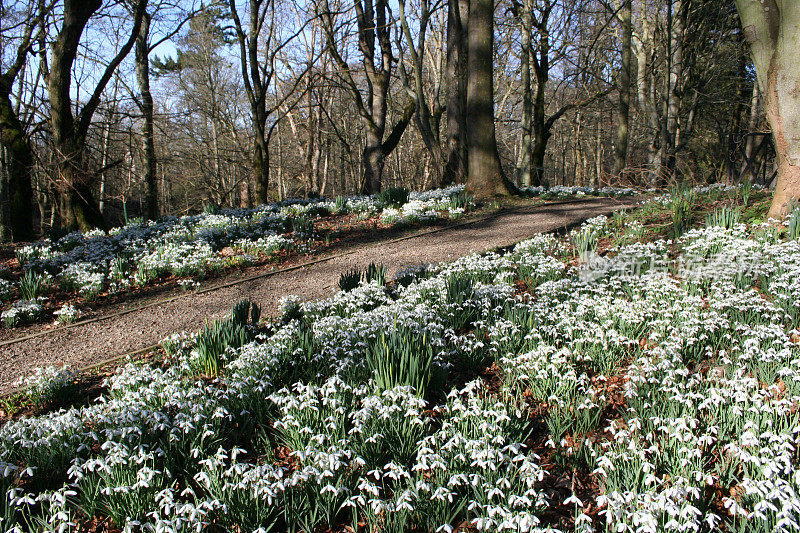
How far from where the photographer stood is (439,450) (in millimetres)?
2254

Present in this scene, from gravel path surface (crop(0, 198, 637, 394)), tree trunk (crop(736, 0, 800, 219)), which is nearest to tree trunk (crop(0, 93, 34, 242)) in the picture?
gravel path surface (crop(0, 198, 637, 394))

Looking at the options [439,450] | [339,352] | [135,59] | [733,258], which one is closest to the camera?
[439,450]

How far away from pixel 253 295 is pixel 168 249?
196 centimetres

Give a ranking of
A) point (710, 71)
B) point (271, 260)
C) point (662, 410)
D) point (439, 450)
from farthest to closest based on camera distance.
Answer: point (710, 71) → point (271, 260) → point (662, 410) → point (439, 450)

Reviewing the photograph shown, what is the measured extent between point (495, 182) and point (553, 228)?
2.96m

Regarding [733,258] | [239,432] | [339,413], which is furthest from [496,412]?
[733,258]

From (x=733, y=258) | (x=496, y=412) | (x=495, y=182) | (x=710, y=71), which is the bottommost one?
(x=496, y=412)

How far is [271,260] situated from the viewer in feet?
23.2

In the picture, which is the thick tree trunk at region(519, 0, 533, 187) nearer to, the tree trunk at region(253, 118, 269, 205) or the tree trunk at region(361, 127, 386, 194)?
the tree trunk at region(361, 127, 386, 194)

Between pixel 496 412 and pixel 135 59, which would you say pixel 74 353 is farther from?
pixel 135 59

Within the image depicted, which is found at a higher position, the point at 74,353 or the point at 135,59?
the point at 135,59

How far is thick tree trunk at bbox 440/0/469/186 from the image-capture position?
12.1 metres

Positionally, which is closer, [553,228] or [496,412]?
[496,412]

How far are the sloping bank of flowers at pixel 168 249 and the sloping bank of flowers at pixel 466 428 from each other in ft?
8.17
